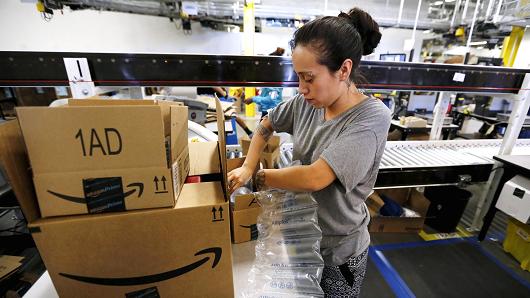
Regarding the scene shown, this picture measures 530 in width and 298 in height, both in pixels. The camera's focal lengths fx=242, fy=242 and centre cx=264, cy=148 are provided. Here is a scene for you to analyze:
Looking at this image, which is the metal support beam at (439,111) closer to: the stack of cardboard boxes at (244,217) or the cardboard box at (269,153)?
the cardboard box at (269,153)

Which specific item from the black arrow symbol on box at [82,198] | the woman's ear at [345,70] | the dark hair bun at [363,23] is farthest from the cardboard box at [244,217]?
the dark hair bun at [363,23]

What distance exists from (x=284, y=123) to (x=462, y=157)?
167 centimetres

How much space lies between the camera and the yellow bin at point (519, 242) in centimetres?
179

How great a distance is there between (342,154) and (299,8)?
11.3ft

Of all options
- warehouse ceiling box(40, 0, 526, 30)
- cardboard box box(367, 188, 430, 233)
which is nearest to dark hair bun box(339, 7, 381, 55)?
cardboard box box(367, 188, 430, 233)

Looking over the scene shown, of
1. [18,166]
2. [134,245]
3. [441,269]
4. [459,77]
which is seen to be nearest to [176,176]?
[134,245]

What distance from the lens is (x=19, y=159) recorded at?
489mm

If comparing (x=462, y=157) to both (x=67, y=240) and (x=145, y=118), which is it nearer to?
(x=145, y=118)

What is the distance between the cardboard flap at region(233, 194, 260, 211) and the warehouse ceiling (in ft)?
10.1

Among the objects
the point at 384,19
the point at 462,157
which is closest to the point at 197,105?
the point at 462,157

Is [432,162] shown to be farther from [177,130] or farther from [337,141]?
[177,130]

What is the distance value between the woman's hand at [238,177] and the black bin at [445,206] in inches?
79.1

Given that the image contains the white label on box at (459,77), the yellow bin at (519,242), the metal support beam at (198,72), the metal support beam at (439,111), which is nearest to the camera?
the metal support beam at (198,72)

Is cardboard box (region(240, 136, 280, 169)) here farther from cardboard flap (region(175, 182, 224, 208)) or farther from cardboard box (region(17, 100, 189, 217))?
cardboard box (region(17, 100, 189, 217))
